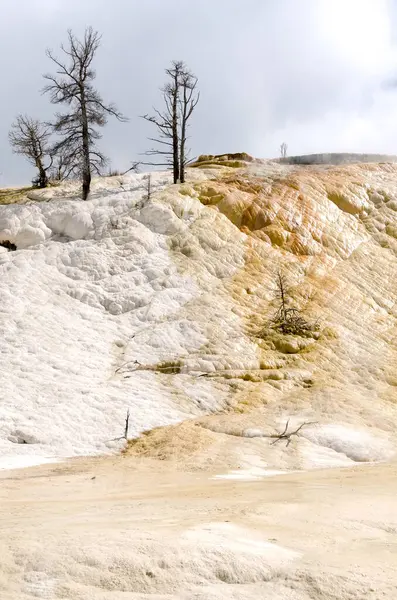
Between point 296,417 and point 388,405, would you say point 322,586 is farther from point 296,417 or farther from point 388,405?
point 388,405

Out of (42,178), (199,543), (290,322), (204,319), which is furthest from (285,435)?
(42,178)

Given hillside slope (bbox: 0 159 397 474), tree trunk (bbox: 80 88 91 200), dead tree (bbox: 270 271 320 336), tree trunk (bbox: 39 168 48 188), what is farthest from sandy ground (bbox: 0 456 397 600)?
tree trunk (bbox: 39 168 48 188)

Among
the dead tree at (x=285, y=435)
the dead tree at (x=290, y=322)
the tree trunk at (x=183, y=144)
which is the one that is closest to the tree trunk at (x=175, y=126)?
the tree trunk at (x=183, y=144)

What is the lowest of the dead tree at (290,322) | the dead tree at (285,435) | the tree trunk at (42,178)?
the dead tree at (285,435)

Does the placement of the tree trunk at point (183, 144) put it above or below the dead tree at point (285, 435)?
above

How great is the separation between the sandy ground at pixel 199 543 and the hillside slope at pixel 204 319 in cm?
356

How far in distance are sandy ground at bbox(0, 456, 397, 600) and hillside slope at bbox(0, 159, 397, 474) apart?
3.56 m

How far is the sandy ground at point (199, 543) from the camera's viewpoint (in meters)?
4.23

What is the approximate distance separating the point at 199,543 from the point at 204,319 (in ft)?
44.9

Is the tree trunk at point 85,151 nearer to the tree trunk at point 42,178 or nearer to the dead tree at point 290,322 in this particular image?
the tree trunk at point 42,178

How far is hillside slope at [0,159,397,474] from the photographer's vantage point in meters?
13.1

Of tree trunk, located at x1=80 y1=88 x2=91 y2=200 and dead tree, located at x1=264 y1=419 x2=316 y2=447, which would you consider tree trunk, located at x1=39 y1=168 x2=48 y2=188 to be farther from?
dead tree, located at x1=264 y1=419 x2=316 y2=447

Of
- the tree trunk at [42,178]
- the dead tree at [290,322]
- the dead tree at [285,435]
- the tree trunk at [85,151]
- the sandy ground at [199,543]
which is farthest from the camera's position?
the tree trunk at [42,178]

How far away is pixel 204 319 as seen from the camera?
18.5 meters
